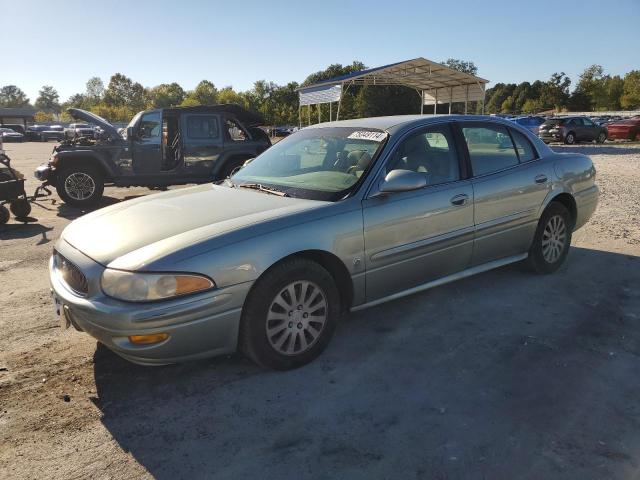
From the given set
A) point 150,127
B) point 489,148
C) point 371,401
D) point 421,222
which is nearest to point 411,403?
point 371,401

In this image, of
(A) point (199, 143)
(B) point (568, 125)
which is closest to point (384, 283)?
(A) point (199, 143)

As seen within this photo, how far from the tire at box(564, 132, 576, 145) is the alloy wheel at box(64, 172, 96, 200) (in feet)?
79.3

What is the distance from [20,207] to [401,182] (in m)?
7.27

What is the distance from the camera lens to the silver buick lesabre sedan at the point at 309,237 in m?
2.70

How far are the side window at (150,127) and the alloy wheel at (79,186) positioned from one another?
1310mm

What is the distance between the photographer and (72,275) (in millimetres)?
2994

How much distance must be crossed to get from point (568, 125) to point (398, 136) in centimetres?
2569

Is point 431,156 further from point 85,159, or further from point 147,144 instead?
point 85,159

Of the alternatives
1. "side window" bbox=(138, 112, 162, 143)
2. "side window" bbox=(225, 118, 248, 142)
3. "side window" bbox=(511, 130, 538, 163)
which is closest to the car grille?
"side window" bbox=(511, 130, 538, 163)

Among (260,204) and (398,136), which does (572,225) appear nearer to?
(398,136)

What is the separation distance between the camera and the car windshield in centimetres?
353

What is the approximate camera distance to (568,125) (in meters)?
25.7

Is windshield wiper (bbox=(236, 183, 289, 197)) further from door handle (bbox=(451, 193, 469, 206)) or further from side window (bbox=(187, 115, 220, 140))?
side window (bbox=(187, 115, 220, 140))

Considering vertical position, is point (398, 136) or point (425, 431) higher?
point (398, 136)
